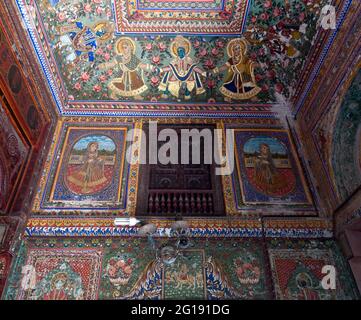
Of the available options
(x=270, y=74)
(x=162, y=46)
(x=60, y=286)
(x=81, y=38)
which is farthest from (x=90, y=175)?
(x=270, y=74)

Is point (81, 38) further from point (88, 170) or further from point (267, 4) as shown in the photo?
point (267, 4)

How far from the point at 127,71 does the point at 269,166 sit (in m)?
2.98

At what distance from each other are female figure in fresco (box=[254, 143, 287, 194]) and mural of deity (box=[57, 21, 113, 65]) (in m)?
3.29

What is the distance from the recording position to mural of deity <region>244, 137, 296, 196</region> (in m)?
5.52

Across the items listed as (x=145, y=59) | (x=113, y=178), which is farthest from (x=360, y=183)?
(x=145, y=59)

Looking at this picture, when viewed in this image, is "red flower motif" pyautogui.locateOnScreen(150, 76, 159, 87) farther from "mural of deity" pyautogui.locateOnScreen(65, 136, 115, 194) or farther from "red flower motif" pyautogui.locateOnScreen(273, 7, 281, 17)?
"red flower motif" pyautogui.locateOnScreen(273, 7, 281, 17)

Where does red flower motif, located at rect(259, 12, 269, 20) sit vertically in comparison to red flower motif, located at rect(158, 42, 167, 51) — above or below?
above

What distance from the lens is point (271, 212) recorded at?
5145 mm

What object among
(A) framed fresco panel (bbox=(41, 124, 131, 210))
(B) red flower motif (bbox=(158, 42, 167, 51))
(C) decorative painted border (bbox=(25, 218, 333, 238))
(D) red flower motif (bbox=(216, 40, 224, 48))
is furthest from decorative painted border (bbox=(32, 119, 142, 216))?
(D) red flower motif (bbox=(216, 40, 224, 48))

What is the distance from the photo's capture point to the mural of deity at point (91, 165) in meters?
5.42

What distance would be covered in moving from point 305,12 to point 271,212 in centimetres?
318

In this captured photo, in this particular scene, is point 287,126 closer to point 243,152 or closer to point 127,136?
point 243,152

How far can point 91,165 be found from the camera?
566 centimetres

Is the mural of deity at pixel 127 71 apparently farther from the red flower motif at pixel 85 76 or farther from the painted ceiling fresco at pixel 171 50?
the red flower motif at pixel 85 76
